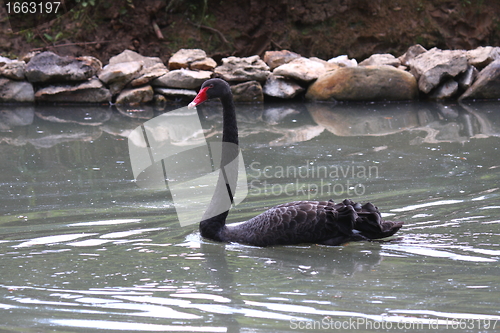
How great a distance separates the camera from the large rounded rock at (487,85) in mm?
9195

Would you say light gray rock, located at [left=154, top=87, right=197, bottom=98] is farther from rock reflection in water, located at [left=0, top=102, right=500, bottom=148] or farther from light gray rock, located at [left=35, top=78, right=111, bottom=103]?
light gray rock, located at [left=35, top=78, right=111, bottom=103]

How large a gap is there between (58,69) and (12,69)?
28.0 inches

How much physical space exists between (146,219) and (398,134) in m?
3.87

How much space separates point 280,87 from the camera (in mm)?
9648

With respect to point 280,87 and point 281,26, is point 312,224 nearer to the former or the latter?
point 280,87

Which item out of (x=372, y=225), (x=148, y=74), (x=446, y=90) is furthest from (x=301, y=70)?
(x=372, y=225)

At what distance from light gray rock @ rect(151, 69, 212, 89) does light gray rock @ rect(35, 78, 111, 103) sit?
35.6 inches

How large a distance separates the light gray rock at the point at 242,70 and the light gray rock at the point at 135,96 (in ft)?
3.68

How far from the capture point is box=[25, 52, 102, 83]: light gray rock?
9.12m

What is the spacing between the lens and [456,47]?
39.3 ft

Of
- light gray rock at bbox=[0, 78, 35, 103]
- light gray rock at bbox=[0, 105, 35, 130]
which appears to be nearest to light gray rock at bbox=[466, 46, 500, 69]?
light gray rock at bbox=[0, 105, 35, 130]

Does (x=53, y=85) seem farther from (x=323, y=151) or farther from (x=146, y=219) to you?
(x=146, y=219)

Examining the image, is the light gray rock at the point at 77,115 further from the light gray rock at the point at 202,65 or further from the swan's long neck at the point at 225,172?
the swan's long neck at the point at 225,172

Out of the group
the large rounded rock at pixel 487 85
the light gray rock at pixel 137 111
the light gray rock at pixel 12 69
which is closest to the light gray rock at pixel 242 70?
the light gray rock at pixel 137 111
